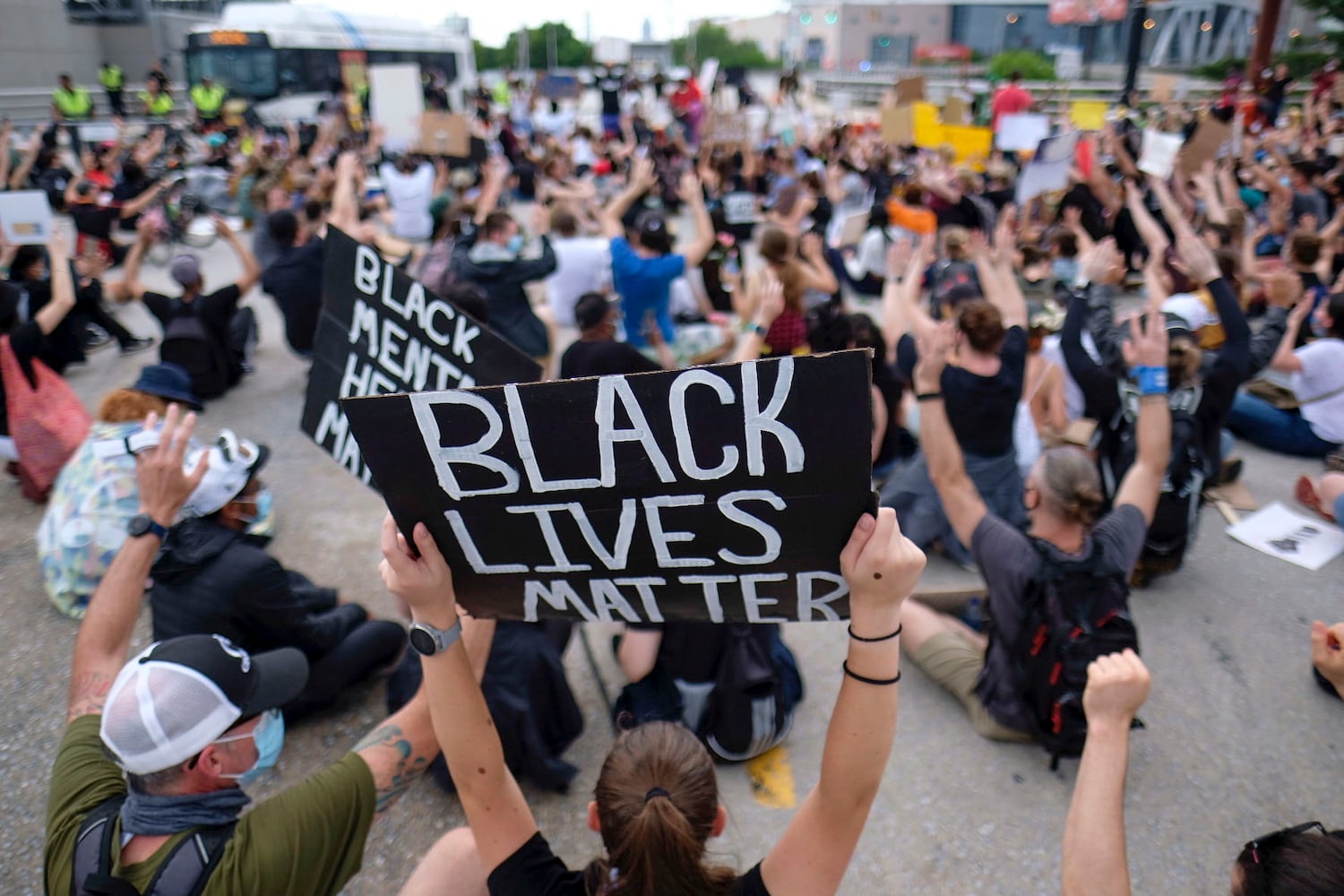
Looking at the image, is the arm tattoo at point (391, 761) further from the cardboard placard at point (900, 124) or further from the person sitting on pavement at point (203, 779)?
the cardboard placard at point (900, 124)

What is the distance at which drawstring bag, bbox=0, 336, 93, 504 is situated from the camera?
5.25 meters

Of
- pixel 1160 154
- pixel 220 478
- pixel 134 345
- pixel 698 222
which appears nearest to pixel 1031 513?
pixel 220 478

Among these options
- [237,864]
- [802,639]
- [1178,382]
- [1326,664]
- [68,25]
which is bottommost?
[802,639]

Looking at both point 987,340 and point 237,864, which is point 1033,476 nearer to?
point 987,340

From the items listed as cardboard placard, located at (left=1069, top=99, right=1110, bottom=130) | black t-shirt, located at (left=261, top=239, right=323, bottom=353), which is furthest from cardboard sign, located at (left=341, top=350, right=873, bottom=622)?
cardboard placard, located at (left=1069, top=99, right=1110, bottom=130)

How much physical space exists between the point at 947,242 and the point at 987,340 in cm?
392

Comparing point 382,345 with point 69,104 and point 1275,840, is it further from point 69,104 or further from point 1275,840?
point 69,104

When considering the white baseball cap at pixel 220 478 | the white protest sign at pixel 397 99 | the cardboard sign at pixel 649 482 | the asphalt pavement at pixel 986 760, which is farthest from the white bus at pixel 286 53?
the cardboard sign at pixel 649 482

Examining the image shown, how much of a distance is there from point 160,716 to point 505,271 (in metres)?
4.96

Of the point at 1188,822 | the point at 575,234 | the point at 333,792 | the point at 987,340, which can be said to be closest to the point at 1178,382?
the point at 987,340

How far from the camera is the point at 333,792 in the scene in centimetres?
194

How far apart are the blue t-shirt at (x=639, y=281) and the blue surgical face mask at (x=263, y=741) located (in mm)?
4513

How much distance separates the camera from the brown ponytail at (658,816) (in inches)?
60.0

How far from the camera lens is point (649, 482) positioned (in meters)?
1.66
